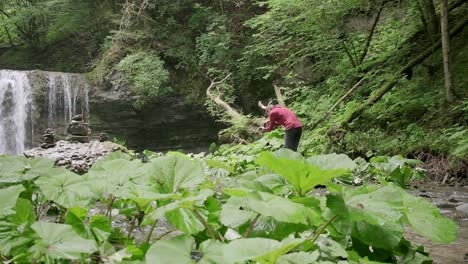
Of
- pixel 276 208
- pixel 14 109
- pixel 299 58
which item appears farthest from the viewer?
pixel 14 109

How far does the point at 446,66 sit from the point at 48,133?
9.89 m

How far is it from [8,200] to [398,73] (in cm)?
788

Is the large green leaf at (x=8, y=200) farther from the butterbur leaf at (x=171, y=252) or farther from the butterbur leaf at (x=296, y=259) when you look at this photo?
the butterbur leaf at (x=296, y=259)

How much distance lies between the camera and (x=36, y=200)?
4.67 feet

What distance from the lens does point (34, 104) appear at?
49.2 feet

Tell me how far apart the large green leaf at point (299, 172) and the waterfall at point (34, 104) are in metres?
15.3

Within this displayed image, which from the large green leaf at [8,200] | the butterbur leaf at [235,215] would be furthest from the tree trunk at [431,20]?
the large green leaf at [8,200]

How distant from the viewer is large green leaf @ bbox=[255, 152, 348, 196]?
37.5 inches

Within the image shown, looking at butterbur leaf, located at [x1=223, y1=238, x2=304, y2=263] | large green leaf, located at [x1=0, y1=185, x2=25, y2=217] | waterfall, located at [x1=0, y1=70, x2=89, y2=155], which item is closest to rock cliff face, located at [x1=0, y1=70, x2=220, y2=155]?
waterfall, located at [x1=0, y1=70, x2=89, y2=155]

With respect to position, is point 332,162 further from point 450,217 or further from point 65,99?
point 65,99

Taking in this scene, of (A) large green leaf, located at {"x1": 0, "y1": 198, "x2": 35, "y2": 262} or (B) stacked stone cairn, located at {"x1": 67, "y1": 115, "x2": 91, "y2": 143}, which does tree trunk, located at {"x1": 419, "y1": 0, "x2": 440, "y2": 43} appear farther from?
(B) stacked stone cairn, located at {"x1": 67, "y1": 115, "x2": 91, "y2": 143}

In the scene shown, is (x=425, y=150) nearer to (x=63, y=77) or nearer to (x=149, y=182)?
(x=149, y=182)

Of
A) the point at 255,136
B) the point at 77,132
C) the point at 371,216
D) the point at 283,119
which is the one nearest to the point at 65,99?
the point at 77,132

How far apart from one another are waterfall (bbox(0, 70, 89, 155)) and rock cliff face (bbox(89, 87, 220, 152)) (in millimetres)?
745
